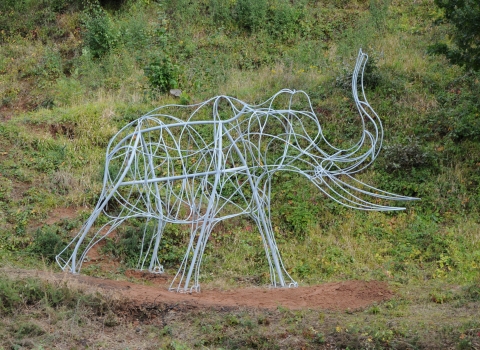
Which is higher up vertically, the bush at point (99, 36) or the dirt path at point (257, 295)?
the bush at point (99, 36)

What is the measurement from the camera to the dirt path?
7.53m

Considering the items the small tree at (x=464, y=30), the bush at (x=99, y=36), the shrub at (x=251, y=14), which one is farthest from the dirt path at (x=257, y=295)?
the shrub at (x=251, y=14)

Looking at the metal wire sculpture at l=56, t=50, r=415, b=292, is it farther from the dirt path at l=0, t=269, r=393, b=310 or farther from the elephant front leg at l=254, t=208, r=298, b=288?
the dirt path at l=0, t=269, r=393, b=310

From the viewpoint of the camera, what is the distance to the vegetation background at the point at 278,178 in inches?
275

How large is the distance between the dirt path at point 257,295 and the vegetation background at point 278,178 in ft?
0.94

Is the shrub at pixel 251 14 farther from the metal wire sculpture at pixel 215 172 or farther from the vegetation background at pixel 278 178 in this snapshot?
the metal wire sculpture at pixel 215 172

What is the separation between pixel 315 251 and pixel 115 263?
290cm

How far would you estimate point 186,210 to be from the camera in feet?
37.4

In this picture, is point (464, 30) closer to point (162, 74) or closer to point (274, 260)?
point (274, 260)

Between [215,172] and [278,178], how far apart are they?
403 centimetres

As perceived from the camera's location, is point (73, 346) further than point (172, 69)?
No

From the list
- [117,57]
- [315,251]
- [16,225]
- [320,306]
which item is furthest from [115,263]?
[117,57]

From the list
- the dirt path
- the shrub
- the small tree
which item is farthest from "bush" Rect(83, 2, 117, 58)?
the dirt path

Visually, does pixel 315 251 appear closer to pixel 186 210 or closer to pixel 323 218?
pixel 323 218
